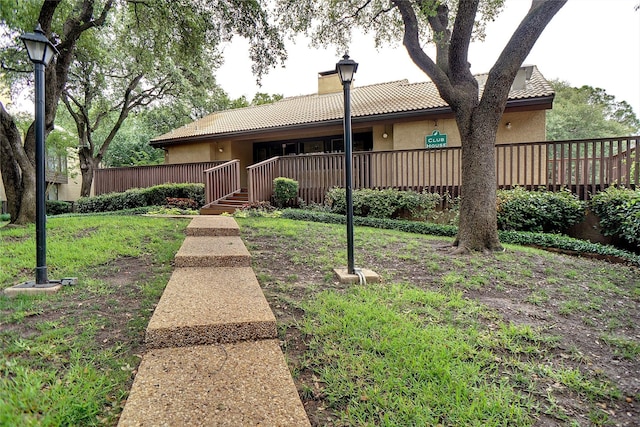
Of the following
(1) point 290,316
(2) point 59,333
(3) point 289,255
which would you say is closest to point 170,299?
(2) point 59,333

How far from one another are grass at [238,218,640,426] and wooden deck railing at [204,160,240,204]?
6225 millimetres

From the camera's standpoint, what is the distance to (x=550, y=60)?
2709cm

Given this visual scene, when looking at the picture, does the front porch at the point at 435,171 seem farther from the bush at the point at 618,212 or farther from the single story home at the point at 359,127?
the bush at the point at 618,212

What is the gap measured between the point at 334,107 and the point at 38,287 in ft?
39.2

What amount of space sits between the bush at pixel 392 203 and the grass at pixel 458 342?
4.36 metres

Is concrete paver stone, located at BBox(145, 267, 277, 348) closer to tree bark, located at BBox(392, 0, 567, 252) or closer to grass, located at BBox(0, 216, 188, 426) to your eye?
grass, located at BBox(0, 216, 188, 426)

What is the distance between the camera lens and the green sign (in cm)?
1081

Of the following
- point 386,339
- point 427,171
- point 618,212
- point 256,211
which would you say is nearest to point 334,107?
point 427,171

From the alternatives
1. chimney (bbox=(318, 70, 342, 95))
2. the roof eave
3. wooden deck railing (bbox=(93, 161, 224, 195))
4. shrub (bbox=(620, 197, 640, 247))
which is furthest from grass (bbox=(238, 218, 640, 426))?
chimney (bbox=(318, 70, 342, 95))

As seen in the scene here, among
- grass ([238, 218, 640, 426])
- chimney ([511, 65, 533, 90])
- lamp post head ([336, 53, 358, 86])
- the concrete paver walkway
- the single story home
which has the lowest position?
grass ([238, 218, 640, 426])

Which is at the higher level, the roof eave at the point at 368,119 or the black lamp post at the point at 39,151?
the roof eave at the point at 368,119

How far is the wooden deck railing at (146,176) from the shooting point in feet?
40.0

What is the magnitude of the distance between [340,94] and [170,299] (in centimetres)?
1461

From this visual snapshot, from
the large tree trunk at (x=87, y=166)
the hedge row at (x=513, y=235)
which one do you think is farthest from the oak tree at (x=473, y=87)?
the large tree trunk at (x=87, y=166)
